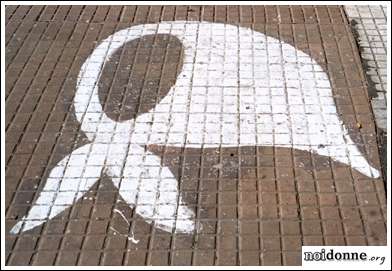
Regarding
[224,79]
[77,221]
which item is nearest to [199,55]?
[224,79]

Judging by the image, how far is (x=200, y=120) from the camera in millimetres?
4449

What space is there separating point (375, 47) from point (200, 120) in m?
1.91

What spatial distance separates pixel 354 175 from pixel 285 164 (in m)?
0.47

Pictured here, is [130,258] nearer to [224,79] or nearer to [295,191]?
[295,191]

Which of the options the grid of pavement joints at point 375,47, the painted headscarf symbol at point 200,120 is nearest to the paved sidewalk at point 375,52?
the grid of pavement joints at point 375,47

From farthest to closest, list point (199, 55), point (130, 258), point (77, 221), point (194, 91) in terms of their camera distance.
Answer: point (199, 55), point (194, 91), point (77, 221), point (130, 258)

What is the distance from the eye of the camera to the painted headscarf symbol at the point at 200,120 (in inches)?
151

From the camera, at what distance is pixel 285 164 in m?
3.99

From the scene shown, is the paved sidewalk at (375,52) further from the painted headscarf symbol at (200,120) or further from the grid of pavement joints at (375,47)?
the painted headscarf symbol at (200,120)

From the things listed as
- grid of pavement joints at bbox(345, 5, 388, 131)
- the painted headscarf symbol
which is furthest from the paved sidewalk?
the painted headscarf symbol

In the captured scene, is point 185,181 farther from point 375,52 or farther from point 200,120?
point 375,52

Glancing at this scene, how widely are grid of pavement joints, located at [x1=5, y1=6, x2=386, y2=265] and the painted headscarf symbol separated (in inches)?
2.9

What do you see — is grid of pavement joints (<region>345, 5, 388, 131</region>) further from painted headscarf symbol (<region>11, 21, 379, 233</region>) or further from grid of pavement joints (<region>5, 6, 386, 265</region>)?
painted headscarf symbol (<region>11, 21, 379, 233</region>)

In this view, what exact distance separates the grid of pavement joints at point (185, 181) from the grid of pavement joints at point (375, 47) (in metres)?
0.10
